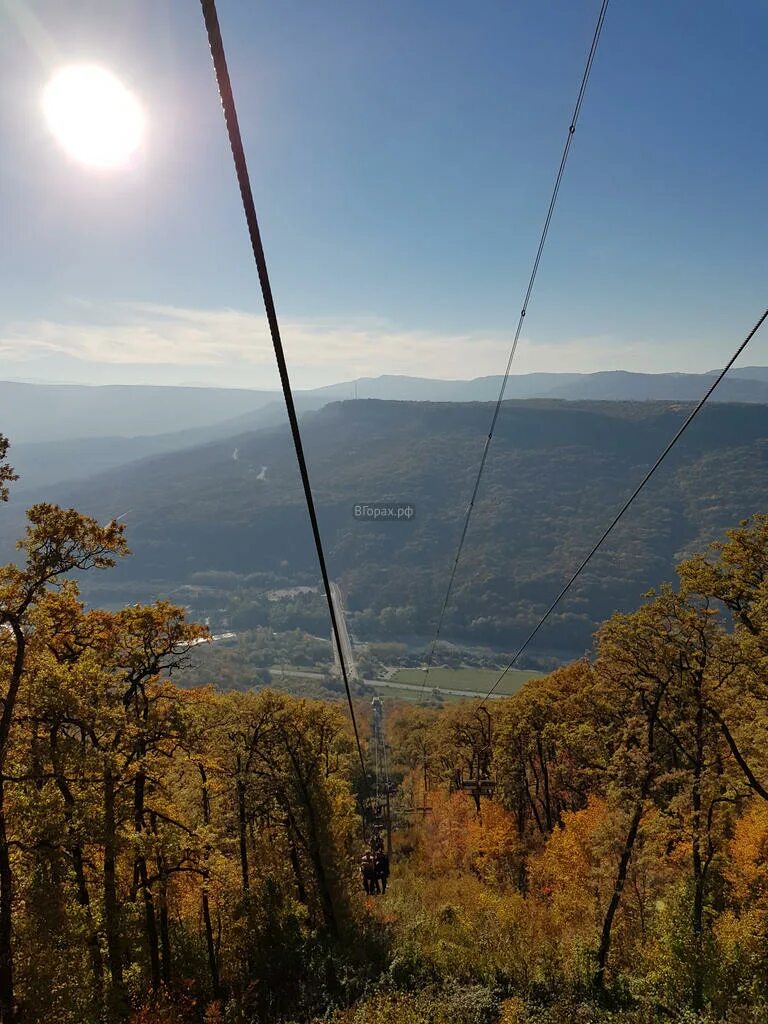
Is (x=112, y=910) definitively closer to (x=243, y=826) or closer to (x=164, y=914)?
(x=164, y=914)

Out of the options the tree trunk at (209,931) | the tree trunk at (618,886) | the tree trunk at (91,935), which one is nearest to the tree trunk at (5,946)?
the tree trunk at (91,935)

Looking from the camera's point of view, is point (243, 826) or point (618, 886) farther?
point (243, 826)

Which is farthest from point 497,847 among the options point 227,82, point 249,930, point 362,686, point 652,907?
point 362,686

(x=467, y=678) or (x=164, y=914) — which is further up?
(x=164, y=914)

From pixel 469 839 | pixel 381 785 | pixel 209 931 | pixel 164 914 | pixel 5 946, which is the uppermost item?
pixel 5 946

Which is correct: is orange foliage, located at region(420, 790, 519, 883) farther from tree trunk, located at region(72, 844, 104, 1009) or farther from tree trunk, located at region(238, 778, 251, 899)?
tree trunk, located at region(72, 844, 104, 1009)

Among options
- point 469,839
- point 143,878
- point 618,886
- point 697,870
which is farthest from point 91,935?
point 469,839

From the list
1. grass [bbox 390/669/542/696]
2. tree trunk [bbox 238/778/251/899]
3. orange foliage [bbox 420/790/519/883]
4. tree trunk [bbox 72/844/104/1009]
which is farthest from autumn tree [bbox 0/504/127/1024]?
grass [bbox 390/669/542/696]

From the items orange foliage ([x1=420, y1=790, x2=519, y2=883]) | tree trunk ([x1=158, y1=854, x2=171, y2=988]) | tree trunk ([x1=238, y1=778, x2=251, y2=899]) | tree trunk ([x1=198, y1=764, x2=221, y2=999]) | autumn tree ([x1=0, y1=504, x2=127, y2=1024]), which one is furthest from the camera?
orange foliage ([x1=420, y1=790, x2=519, y2=883])

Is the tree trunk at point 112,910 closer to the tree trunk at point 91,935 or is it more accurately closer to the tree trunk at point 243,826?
the tree trunk at point 91,935

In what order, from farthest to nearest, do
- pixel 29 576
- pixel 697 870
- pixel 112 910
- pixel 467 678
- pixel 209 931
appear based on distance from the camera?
pixel 467 678
pixel 209 931
pixel 697 870
pixel 112 910
pixel 29 576
